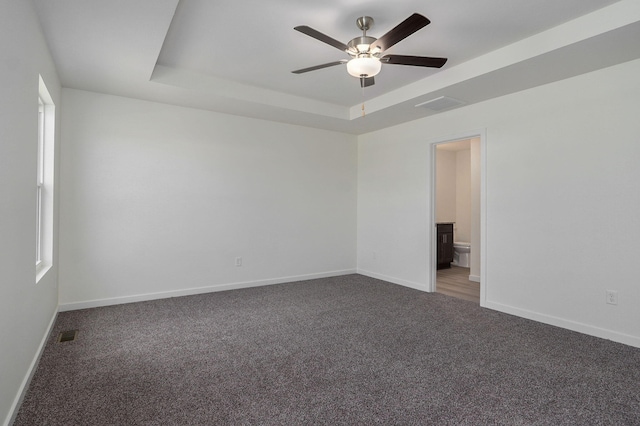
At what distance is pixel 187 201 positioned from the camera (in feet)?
15.0

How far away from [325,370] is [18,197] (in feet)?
7.32

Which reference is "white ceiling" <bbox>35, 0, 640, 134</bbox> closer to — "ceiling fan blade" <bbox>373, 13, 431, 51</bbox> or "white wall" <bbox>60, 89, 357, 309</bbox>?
"ceiling fan blade" <bbox>373, 13, 431, 51</bbox>

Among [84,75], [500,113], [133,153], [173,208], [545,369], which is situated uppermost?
[84,75]

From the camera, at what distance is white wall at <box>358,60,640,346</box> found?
3049 mm

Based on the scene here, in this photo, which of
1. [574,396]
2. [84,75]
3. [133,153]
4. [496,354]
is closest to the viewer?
[574,396]

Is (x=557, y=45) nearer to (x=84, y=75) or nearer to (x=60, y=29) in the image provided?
(x=60, y=29)

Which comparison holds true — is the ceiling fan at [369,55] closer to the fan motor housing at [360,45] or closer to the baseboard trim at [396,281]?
the fan motor housing at [360,45]

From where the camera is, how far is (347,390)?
2.20 m

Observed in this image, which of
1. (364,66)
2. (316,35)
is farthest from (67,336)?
(364,66)

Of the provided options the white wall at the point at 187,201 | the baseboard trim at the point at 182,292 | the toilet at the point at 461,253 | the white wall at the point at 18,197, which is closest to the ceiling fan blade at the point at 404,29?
the white wall at the point at 18,197

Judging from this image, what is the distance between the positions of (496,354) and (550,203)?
1.76 meters

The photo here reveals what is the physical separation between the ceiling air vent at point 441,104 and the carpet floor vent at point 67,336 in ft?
14.4

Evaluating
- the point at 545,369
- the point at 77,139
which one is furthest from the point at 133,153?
the point at 545,369

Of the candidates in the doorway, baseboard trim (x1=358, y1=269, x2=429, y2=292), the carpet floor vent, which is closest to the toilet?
the doorway
